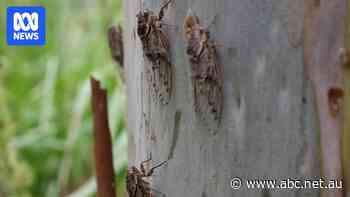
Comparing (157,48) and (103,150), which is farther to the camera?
(103,150)

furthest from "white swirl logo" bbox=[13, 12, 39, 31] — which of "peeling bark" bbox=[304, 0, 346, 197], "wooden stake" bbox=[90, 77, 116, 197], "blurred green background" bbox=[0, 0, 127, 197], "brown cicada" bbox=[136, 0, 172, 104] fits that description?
"blurred green background" bbox=[0, 0, 127, 197]

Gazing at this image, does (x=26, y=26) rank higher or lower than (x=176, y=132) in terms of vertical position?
higher

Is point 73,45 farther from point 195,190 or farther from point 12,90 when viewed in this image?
point 195,190

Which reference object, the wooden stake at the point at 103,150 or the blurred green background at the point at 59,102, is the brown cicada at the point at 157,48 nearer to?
the wooden stake at the point at 103,150

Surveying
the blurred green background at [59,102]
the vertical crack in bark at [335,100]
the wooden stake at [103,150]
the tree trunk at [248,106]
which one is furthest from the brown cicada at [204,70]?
the blurred green background at [59,102]

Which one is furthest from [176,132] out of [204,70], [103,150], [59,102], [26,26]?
[59,102]

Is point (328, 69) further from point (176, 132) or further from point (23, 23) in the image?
point (23, 23)

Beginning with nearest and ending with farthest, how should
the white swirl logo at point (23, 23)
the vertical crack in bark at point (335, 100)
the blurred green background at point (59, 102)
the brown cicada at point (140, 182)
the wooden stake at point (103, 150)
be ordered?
the vertical crack in bark at point (335, 100), the brown cicada at point (140, 182), the wooden stake at point (103, 150), the white swirl logo at point (23, 23), the blurred green background at point (59, 102)
